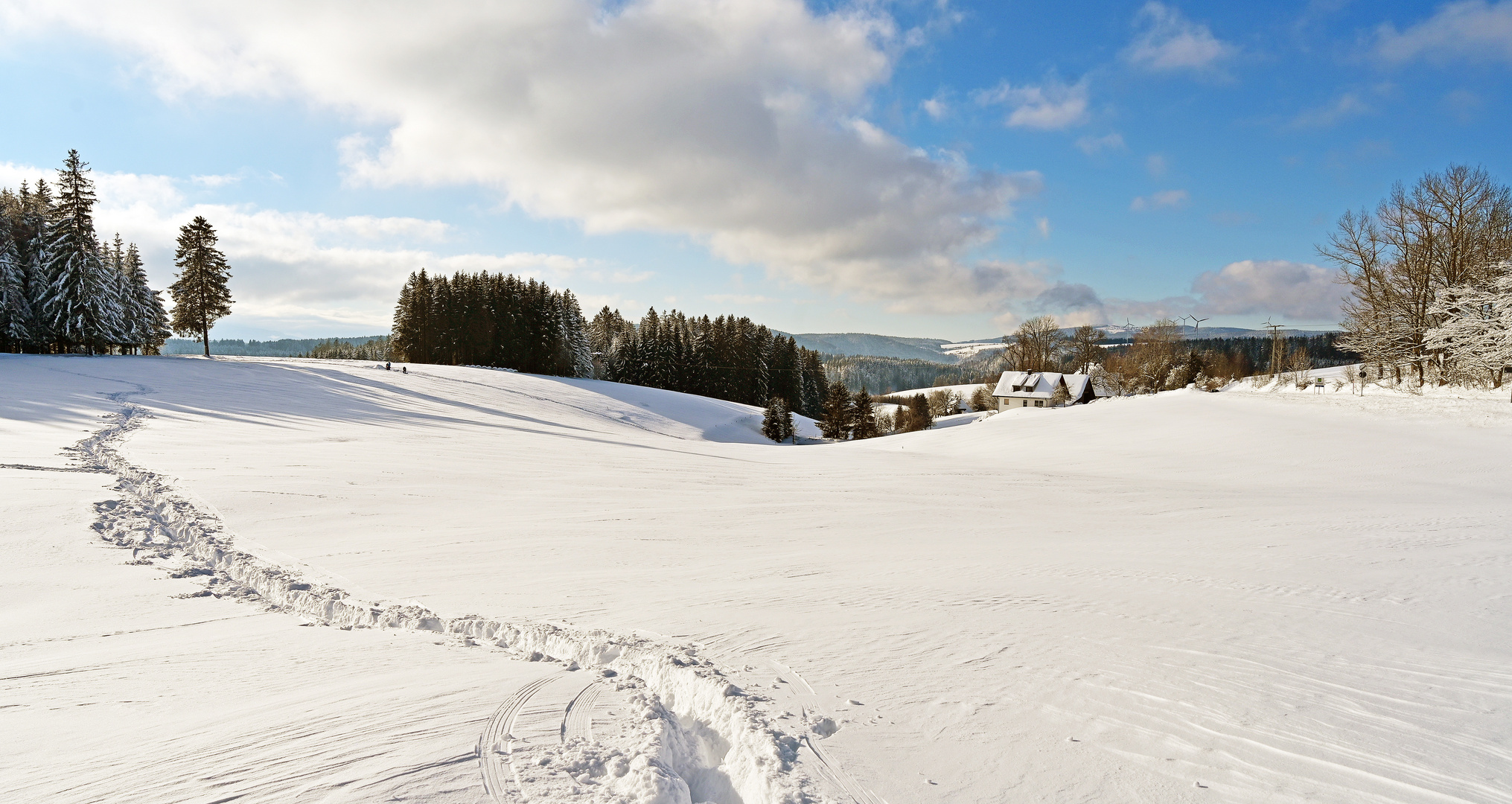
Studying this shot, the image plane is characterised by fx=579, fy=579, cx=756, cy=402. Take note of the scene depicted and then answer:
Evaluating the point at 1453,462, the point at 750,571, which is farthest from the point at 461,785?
the point at 1453,462

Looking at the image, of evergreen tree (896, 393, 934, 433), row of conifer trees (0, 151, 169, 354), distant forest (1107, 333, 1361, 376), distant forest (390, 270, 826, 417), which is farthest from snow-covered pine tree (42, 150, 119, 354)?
distant forest (1107, 333, 1361, 376)

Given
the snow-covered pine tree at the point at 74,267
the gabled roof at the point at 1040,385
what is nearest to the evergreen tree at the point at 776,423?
the gabled roof at the point at 1040,385

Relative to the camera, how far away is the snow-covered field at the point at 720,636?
372 cm

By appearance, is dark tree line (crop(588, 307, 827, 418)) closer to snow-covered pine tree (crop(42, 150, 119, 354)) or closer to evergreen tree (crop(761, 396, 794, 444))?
evergreen tree (crop(761, 396, 794, 444))

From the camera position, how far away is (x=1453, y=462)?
1841cm

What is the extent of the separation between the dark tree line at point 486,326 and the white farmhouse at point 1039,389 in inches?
1972

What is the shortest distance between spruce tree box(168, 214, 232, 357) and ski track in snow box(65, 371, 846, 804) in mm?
48208

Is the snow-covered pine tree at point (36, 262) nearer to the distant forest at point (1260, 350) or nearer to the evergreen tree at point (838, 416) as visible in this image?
the evergreen tree at point (838, 416)

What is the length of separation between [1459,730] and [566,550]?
964cm

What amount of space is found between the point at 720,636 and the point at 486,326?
65561mm

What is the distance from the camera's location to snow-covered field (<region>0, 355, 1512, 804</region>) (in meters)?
3.72

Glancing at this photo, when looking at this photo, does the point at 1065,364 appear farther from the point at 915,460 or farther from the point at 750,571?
the point at 750,571

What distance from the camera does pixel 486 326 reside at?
63.6 m

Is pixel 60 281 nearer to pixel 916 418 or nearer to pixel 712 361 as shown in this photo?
pixel 712 361
